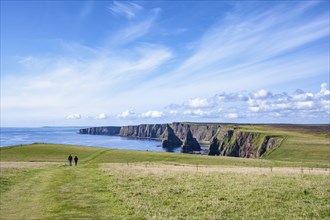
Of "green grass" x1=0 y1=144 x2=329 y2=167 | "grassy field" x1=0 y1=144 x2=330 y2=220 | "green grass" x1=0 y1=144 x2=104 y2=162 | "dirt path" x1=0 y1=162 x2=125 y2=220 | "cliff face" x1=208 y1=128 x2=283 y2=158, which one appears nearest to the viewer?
"dirt path" x1=0 y1=162 x2=125 y2=220

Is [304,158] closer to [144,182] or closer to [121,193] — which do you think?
[144,182]

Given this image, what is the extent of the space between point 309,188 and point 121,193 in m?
14.8

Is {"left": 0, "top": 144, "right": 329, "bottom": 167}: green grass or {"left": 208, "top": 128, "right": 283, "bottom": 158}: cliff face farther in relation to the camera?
{"left": 208, "top": 128, "right": 283, "bottom": 158}: cliff face

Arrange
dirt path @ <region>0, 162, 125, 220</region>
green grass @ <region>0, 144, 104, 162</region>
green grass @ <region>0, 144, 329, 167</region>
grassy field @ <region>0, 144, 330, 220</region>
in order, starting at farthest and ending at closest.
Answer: green grass @ <region>0, 144, 104, 162</region> < green grass @ <region>0, 144, 329, 167</region> < grassy field @ <region>0, 144, 330, 220</region> < dirt path @ <region>0, 162, 125, 220</region>

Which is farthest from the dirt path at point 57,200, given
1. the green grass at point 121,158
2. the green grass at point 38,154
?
the green grass at point 38,154

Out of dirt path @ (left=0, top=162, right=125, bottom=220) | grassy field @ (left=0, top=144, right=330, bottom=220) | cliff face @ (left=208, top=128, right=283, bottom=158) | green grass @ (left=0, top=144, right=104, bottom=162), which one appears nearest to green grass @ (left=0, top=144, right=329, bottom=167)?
green grass @ (left=0, top=144, right=104, bottom=162)

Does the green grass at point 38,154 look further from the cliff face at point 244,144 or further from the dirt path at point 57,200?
the cliff face at point 244,144

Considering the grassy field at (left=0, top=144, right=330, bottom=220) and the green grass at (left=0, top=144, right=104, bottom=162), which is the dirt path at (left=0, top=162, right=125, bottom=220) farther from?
the green grass at (left=0, top=144, right=104, bottom=162)

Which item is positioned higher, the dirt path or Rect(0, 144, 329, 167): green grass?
the dirt path

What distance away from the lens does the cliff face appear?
473 feet

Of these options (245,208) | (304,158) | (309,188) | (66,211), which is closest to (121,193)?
(66,211)

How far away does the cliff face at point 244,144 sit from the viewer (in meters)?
144

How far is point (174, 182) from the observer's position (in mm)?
32594

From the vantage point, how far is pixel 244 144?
171125 mm
